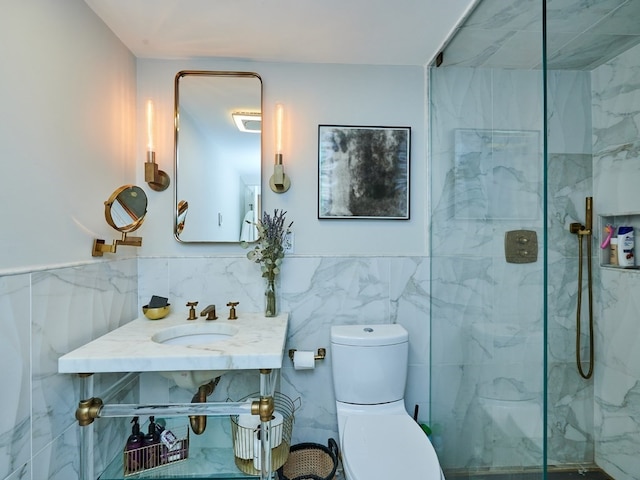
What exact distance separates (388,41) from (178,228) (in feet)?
4.57

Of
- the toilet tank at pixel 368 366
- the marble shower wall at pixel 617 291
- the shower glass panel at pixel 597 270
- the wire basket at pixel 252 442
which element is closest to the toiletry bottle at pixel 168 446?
the wire basket at pixel 252 442

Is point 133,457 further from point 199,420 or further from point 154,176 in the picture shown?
point 154,176

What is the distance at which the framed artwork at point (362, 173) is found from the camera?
173 centimetres

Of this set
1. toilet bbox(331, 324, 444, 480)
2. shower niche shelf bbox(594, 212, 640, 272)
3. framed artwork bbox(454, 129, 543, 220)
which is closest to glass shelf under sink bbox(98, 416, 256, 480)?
toilet bbox(331, 324, 444, 480)

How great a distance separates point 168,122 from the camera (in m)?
1.70

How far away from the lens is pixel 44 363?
3.51 ft

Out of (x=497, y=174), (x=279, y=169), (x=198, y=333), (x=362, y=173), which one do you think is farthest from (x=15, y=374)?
(x=497, y=174)

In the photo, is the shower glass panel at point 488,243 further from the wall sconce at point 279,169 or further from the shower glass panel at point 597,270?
the wall sconce at point 279,169

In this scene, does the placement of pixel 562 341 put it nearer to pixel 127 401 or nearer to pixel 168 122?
pixel 127 401

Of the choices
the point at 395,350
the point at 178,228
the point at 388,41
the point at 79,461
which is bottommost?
the point at 79,461

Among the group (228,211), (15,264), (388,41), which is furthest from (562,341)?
(15,264)

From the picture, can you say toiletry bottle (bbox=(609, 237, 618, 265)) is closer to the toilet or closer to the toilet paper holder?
the toilet

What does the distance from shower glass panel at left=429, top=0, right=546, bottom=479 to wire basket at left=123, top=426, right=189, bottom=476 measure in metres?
1.23

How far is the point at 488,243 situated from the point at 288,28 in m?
1.26
